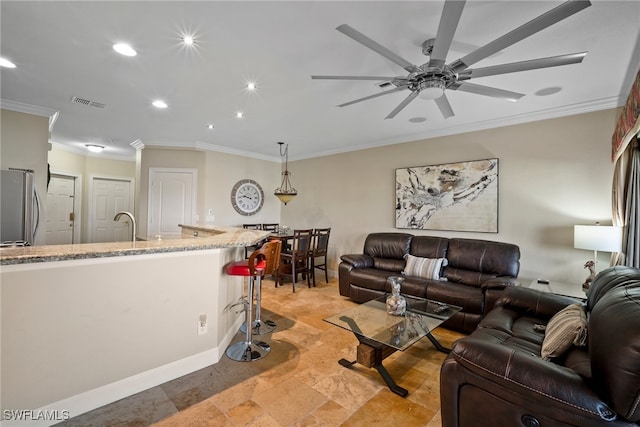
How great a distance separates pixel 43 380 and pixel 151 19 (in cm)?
244

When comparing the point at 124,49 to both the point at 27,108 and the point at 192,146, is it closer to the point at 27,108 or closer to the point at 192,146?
the point at 27,108

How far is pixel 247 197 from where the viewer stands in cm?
628

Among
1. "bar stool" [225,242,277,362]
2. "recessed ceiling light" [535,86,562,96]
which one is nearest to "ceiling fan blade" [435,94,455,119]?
"recessed ceiling light" [535,86,562,96]

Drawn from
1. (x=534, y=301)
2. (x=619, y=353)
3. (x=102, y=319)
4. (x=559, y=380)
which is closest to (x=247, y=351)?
(x=102, y=319)

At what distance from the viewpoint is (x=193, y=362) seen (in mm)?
2311

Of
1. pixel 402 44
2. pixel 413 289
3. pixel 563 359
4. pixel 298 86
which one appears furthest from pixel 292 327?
pixel 402 44

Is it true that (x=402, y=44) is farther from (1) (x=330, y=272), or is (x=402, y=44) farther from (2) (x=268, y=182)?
(2) (x=268, y=182)

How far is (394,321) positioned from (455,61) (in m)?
2.17

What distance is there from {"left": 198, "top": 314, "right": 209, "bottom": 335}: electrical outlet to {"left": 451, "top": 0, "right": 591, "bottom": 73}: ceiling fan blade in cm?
280

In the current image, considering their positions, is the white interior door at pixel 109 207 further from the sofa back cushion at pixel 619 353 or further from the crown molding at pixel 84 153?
the sofa back cushion at pixel 619 353

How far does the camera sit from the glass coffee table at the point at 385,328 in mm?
2162

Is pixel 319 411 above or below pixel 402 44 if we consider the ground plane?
below

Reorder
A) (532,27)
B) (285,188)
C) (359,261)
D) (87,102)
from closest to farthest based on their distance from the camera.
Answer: (532,27) → (87,102) → (359,261) → (285,188)

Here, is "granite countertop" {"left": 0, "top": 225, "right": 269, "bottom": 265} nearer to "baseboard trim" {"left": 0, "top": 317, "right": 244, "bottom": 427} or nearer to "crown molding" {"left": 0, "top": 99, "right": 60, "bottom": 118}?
"baseboard trim" {"left": 0, "top": 317, "right": 244, "bottom": 427}
